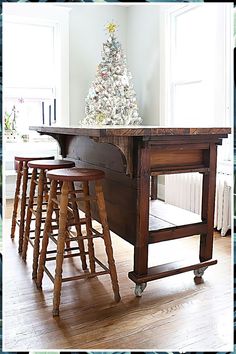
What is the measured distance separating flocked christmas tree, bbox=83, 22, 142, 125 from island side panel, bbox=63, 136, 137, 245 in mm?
1524

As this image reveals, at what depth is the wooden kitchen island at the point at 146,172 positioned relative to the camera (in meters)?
1.70

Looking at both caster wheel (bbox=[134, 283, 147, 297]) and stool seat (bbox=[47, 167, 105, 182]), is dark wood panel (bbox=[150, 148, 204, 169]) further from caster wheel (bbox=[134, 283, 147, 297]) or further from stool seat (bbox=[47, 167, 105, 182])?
caster wheel (bbox=[134, 283, 147, 297])

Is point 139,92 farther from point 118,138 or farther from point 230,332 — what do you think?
point 230,332

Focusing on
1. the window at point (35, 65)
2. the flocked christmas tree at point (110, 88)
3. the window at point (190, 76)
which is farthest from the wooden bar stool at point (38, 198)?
the flocked christmas tree at point (110, 88)

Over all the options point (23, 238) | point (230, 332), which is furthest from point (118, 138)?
point (23, 238)

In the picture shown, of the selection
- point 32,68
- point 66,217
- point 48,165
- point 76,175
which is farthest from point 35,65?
point 66,217

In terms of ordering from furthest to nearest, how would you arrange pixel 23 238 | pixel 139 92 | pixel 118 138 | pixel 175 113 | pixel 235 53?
pixel 139 92 < pixel 175 113 < pixel 23 238 < pixel 118 138 < pixel 235 53

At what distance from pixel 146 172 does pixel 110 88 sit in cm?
238

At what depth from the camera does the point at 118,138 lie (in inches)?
65.5

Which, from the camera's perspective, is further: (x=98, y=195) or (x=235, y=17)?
(x=98, y=195)

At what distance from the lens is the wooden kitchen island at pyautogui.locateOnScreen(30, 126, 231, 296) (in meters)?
1.70

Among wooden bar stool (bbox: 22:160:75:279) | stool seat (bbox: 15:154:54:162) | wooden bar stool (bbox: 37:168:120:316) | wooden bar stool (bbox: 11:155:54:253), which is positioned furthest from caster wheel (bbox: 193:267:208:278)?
stool seat (bbox: 15:154:54:162)

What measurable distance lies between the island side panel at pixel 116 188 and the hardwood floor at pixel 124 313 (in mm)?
298

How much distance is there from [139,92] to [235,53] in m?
3.31
